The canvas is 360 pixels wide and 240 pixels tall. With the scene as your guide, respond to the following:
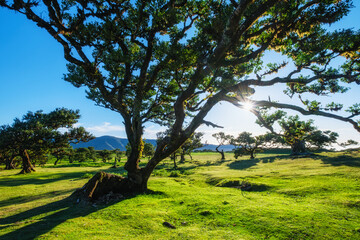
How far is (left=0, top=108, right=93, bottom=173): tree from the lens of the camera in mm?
24423

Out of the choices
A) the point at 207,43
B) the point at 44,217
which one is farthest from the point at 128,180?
the point at 207,43

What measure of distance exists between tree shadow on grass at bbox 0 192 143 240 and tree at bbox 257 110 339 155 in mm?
10247

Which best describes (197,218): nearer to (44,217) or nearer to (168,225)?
(168,225)

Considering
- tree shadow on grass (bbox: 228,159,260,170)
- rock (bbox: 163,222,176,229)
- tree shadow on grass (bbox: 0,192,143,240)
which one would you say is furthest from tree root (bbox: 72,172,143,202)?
tree shadow on grass (bbox: 228,159,260,170)

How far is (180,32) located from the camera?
1040 centimetres

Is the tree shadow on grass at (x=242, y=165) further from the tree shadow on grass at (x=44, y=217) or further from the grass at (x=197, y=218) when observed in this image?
the tree shadow on grass at (x=44, y=217)

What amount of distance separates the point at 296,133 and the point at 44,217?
12639 millimetres

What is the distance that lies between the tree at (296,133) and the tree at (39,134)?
3169cm

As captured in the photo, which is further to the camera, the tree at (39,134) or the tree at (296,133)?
the tree at (39,134)

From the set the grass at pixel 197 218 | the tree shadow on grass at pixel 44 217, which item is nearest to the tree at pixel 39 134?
the grass at pixel 197 218

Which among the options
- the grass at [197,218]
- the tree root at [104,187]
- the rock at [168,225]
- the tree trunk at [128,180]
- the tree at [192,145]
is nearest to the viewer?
the grass at [197,218]

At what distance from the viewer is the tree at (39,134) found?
24423 mm

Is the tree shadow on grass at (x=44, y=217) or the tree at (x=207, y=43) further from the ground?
the tree at (x=207, y=43)

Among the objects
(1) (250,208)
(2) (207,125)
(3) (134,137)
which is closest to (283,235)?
(1) (250,208)
